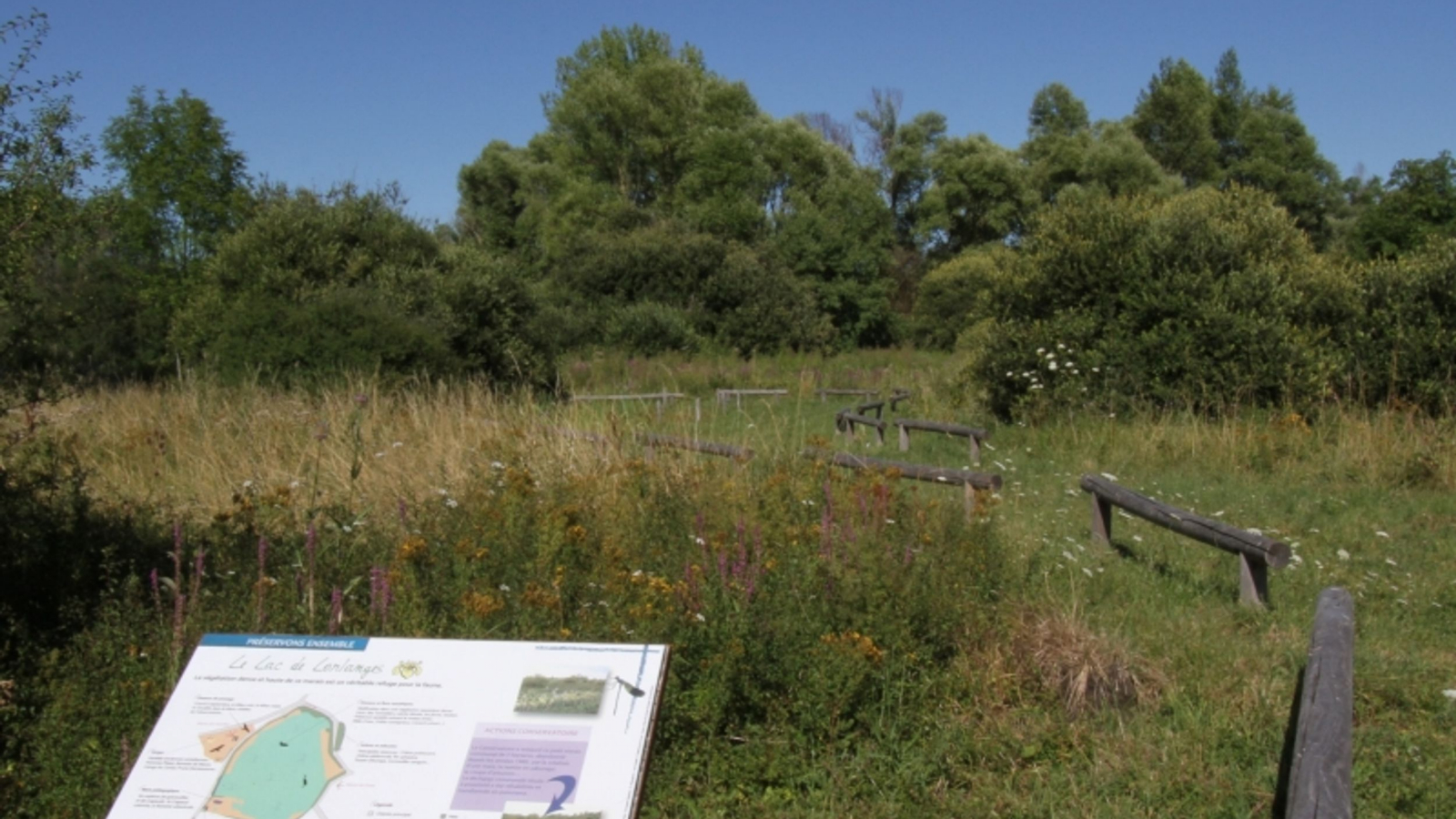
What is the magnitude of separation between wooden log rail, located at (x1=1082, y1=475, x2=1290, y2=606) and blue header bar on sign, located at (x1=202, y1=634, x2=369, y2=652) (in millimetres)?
5063

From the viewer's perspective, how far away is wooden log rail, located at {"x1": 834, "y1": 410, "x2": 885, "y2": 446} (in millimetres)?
14969

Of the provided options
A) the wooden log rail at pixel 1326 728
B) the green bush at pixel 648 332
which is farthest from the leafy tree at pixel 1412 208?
the wooden log rail at pixel 1326 728

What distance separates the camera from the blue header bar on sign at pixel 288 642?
3.24 metres

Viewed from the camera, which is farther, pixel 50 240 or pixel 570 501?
pixel 570 501

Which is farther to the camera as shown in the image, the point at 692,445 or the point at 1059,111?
the point at 1059,111

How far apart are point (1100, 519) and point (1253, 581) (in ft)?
5.88

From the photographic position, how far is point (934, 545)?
613cm

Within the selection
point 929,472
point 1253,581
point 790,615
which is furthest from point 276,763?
point 929,472

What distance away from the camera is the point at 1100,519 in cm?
851

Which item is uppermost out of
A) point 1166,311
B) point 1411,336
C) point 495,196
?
point 495,196

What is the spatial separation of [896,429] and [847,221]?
3435cm

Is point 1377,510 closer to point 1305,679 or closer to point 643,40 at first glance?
point 1305,679

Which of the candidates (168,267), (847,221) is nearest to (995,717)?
(168,267)

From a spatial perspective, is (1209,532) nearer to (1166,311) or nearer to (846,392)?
(1166,311)
